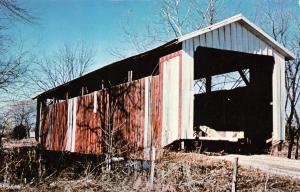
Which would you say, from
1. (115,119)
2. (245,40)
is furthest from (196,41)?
(115,119)

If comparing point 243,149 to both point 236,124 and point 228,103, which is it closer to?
point 236,124

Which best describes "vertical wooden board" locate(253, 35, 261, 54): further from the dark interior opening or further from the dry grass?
the dry grass

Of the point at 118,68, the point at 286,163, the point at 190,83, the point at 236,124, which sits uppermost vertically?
the point at 118,68

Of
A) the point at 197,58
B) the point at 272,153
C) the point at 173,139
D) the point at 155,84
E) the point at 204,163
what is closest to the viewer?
the point at 204,163

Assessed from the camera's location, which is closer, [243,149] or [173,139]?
[173,139]

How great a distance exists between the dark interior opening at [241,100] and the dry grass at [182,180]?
3.84 meters

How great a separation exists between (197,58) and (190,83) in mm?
3376

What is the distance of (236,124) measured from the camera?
14633 mm

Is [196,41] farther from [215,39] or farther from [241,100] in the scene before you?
[241,100]

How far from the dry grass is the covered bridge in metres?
0.89

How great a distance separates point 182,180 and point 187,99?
9.16 feet

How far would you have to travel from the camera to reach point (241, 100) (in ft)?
48.5

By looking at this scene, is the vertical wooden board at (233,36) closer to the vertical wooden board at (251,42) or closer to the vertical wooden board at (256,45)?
the vertical wooden board at (251,42)

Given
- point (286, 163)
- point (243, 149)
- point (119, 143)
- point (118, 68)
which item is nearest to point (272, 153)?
point (243, 149)
